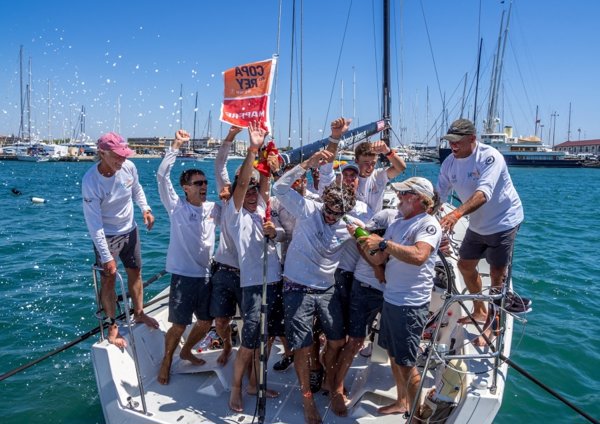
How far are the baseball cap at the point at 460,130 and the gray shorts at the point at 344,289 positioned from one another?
149 cm

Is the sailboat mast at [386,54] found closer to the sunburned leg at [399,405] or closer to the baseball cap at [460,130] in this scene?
the baseball cap at [460,130]

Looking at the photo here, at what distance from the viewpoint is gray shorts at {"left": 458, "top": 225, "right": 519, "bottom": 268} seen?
428 cm

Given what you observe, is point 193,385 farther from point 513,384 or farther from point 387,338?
point 513,384

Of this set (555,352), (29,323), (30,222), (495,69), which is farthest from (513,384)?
(495,69)

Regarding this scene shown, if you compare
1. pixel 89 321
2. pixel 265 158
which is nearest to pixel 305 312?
pixel 265 158

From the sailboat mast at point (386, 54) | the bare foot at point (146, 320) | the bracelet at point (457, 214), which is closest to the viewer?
the bracelet at point (457, 214)

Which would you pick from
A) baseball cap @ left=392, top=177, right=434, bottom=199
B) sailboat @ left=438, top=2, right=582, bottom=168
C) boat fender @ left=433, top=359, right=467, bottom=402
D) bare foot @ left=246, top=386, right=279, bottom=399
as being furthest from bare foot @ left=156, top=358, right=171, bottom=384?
sailboat @ left=438, top=2, right=582, bottom=168

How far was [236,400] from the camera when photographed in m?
3.88

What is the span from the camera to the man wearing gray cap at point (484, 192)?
13.5 ft

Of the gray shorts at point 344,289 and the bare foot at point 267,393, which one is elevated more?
the gray shorts at point 344,289

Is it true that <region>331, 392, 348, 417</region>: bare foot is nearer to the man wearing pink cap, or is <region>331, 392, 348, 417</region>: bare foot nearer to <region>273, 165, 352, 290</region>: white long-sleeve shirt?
<region>273, 165, 352, 290</region>: white long-sleeve shirt

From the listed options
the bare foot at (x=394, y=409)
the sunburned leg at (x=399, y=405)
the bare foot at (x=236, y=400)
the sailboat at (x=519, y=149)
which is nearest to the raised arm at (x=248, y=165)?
the bare foot at (x=236, y=400)

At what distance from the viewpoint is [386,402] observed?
4.04m

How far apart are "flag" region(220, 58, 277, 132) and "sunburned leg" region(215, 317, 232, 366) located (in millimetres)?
1795
